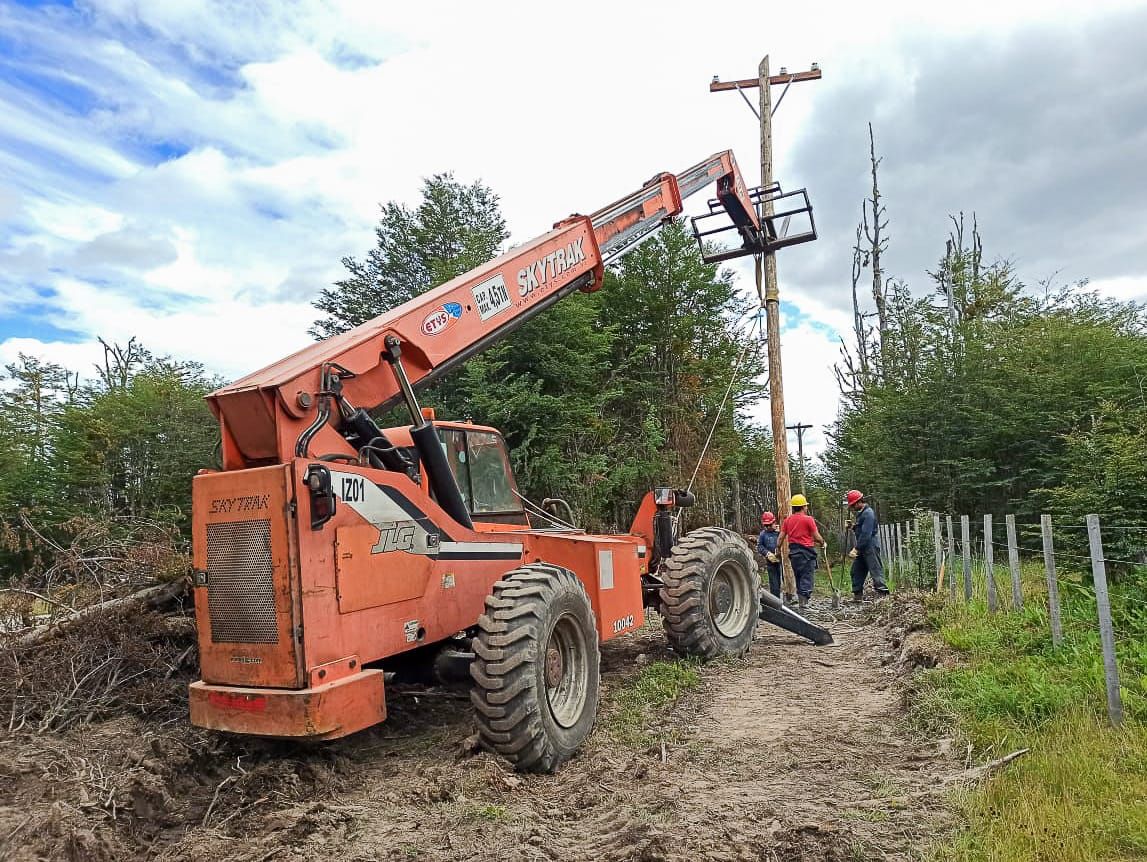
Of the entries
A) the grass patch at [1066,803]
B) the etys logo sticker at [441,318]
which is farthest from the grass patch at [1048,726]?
the etys logo sticker at [441,318]

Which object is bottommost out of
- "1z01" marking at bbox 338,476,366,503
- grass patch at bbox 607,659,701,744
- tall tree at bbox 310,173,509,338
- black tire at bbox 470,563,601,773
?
grass patch at bbox 607,659,701,744

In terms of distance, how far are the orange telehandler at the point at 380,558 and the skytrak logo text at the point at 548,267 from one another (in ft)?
0.08

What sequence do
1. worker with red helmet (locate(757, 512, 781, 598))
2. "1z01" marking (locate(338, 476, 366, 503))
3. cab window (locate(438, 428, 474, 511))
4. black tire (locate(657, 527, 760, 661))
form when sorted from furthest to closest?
1. worker with red helmet (locate(757, 512, 781, 598))
2. black tire (locate(657, 527, 760, 661))
3. cab window (locate(438, 428, 474, 511))
4. "1z01" marking (locate(338, 476, 366, 503))

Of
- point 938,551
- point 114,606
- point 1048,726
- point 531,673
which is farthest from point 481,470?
point 938,551

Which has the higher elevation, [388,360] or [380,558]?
[388,360]

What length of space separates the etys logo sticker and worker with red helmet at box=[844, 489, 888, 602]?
8562 millimetres

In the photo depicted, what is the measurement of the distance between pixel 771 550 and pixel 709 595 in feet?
20.0

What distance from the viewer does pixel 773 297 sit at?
13.6 metres

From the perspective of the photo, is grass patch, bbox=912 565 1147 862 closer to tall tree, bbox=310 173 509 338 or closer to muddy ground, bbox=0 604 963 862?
muddy ground, bbox=0 604 963 862

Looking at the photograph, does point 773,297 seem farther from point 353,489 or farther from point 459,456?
point 353,489

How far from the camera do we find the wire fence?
16.2 feet

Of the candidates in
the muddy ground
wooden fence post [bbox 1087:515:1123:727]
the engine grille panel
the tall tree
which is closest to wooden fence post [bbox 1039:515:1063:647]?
wooden fence post [bbox 1087:515:1123:727]

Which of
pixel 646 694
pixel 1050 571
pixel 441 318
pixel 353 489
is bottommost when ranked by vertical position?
pixel 646 694

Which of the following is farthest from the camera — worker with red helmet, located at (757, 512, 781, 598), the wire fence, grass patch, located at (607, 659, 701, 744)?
worker with red helmet, located at (757, 512, 781, 598)
